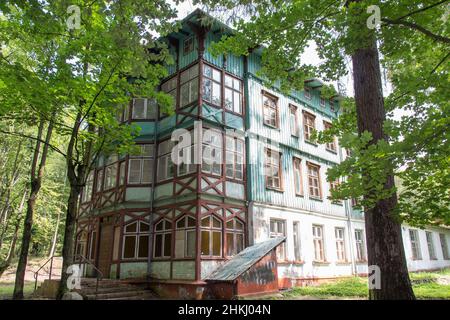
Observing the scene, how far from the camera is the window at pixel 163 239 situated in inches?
550

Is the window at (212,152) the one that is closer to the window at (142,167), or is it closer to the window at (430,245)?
the window at (142,167)

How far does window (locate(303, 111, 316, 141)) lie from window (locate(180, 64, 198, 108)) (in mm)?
7867

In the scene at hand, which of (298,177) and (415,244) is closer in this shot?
(298,177)

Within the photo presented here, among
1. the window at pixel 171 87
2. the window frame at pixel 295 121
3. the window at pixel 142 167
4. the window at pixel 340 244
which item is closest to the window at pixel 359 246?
the window at pixel 340 244

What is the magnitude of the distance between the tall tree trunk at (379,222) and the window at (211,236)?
7796 millimetres

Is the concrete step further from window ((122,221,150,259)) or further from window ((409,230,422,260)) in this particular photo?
window ((409,230,422,260))

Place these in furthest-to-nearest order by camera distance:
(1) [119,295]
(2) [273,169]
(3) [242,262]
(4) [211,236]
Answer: (2) [273,169], (4) [211,236], (3) [242,262], (1) [119,295]

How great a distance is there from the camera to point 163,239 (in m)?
14.2

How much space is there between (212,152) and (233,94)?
137 inches

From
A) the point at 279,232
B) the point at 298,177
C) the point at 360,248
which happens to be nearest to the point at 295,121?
the point at 298,177

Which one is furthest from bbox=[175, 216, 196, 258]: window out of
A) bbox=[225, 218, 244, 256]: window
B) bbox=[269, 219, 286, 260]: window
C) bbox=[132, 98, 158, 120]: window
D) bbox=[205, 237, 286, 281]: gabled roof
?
bbox=[132, 98, 158, 120]: window

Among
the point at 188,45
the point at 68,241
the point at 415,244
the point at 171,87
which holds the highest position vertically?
the point at 188,45

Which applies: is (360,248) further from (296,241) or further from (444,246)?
(444,246)

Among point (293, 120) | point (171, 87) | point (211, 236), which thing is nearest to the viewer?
point (211, 236)
